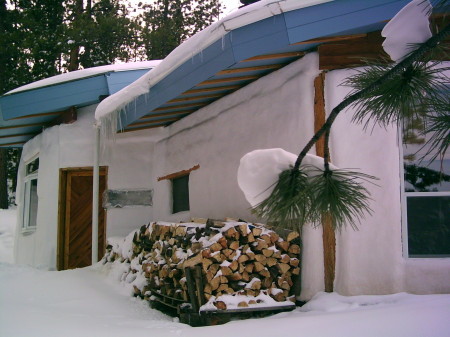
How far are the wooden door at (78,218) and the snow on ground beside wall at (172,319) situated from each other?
292 cm

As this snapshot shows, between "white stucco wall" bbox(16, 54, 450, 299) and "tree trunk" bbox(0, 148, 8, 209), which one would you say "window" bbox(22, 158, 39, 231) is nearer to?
"white stucco wall" bbox(16, 54, 450, 299)

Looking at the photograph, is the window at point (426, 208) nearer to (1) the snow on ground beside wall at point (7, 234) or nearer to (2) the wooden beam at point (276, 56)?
(2) the wooden beam at point (276, 56)

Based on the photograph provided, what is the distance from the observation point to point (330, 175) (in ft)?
6.91

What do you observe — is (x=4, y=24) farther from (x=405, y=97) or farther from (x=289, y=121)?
(x=405, y=97)

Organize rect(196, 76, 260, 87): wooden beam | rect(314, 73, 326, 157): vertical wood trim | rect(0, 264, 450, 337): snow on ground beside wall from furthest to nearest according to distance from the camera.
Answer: rect(196, 76, 260, 87): wooden beam
rect(314, 73, 326, 157): vertical wood trim
rect(0, 264, 450, 337): snow on ground beside wall

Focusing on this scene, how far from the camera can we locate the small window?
26.6 ft

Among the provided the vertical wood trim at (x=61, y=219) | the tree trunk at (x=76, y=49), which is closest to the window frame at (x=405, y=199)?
the vertical wood trim at (x=61, y=219)

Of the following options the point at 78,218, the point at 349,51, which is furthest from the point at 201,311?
the point at 78,218

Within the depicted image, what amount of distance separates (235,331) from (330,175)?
2.15 metres

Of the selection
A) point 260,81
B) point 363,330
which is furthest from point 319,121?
point 363,330

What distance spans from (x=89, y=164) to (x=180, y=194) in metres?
1.88

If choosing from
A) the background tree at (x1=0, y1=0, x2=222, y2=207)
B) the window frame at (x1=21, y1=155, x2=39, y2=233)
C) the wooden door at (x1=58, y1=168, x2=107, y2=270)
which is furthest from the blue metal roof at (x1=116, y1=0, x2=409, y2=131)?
the background tree at (x1=0, y1=0, x2=222, y2=207)

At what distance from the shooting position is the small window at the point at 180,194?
8.12 metres

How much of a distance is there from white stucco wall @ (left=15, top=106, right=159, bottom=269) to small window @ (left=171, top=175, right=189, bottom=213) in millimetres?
753
